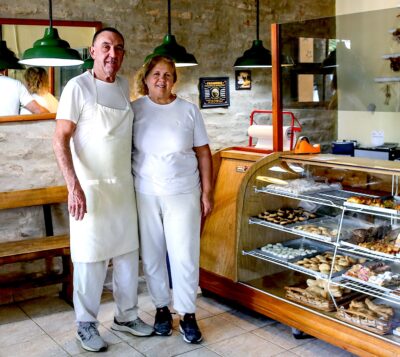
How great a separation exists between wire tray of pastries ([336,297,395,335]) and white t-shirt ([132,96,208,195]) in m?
1.18

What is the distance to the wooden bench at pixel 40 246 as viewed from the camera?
4.12m

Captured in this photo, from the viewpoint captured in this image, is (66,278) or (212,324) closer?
(212,324)

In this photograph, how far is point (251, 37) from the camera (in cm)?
605

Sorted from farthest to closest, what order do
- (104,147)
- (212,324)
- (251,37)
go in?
(251,37) < (212,324) < (104,147)

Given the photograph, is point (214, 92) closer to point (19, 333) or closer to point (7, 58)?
point (7, 58)

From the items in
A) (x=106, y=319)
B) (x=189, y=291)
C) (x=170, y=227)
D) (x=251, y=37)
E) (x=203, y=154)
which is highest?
(x=251, y=37)

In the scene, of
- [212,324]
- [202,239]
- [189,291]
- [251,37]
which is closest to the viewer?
[189,291]

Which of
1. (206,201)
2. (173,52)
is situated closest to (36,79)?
(173,52)

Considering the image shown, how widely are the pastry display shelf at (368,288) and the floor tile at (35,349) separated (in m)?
1.75

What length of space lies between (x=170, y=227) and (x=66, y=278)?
133 cm

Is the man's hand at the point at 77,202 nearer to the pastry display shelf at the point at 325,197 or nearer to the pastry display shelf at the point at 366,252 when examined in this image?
the pastry display shelf at the point at 325,197

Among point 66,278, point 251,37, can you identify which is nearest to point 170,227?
point 66,278

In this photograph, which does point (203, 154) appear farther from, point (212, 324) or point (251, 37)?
point (251, 37)

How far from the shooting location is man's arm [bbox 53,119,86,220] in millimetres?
3205
